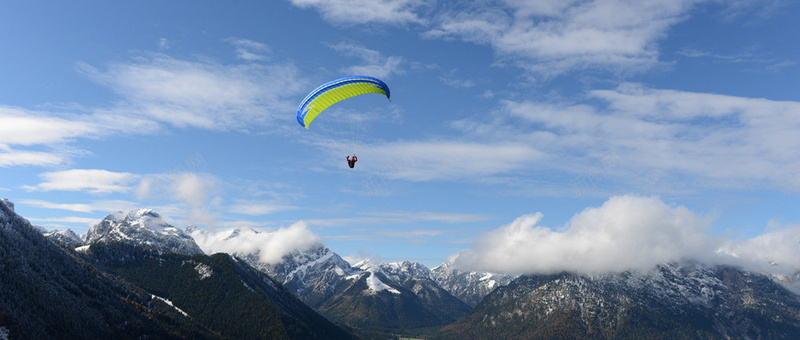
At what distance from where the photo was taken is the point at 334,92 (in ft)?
341

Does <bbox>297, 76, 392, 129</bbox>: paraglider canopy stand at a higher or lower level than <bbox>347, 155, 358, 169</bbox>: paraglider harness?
higher

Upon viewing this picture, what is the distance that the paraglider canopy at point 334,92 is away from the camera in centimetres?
10188

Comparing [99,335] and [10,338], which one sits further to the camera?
[99,335]

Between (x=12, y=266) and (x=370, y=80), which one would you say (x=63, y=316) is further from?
(x=370, y=80)

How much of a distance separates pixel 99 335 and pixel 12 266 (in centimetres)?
5270

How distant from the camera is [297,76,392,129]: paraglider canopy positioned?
10188cm

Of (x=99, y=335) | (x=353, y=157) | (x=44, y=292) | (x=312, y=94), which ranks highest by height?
(x=312, y=94)

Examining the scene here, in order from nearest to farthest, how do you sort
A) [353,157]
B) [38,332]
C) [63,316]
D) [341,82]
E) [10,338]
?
[341,82] → [353,157] → [10,338] → [38,332] → [63,316]

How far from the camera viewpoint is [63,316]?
18950cm

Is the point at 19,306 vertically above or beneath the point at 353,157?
beneath

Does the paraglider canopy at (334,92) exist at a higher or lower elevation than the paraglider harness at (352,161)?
higher

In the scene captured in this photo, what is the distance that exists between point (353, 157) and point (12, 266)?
19850cm

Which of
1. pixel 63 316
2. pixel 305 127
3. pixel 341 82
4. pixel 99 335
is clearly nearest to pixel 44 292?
pixel 63 316

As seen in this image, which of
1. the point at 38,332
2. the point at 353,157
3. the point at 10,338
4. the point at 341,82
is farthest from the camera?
the point at 38,332
